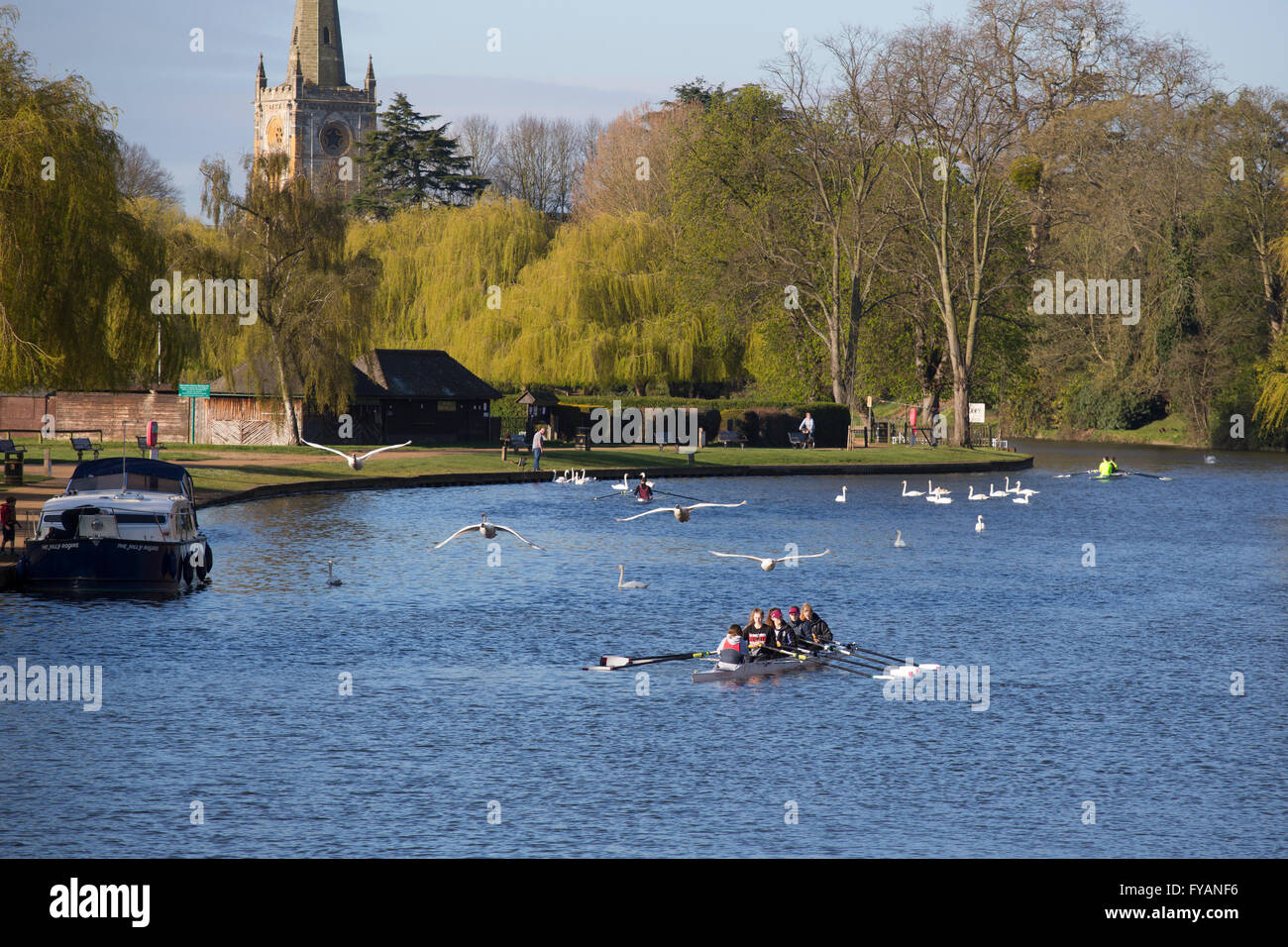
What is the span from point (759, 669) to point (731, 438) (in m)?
55.8

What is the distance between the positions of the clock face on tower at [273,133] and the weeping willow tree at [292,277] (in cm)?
12974

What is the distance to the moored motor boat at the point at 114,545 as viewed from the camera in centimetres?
2909

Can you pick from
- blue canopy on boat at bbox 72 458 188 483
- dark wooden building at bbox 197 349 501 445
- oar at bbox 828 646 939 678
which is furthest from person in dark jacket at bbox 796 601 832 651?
dark wooden building at bbox 197 349 501 445

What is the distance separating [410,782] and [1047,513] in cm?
4011

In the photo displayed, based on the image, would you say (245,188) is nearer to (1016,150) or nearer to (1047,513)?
(1047,513)

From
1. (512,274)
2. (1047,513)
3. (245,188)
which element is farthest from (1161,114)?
(245,188)

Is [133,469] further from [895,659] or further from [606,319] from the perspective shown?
[606,319]

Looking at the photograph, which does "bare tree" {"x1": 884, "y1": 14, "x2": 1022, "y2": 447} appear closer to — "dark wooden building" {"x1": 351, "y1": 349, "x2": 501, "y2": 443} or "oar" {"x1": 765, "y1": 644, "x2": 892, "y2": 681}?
"dark wooden building" {"x1": 351, "y1": 349, "x2": 501, "y2": 443}

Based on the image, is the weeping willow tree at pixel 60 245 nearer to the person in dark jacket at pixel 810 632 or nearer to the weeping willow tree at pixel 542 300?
the person in dark jacket at pixel 810 632

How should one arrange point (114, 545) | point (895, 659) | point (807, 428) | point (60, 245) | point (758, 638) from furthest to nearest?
point (807, 428) → point (60, 245) → point (114, 545) → point (895, 659) → point (758, 638)

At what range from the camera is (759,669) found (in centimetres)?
2322

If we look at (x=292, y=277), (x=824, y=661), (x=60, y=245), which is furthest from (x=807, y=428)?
(x=824, y=661)

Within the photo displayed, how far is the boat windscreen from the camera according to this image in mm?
33375

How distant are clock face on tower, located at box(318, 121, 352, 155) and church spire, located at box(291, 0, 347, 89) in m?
5.16
